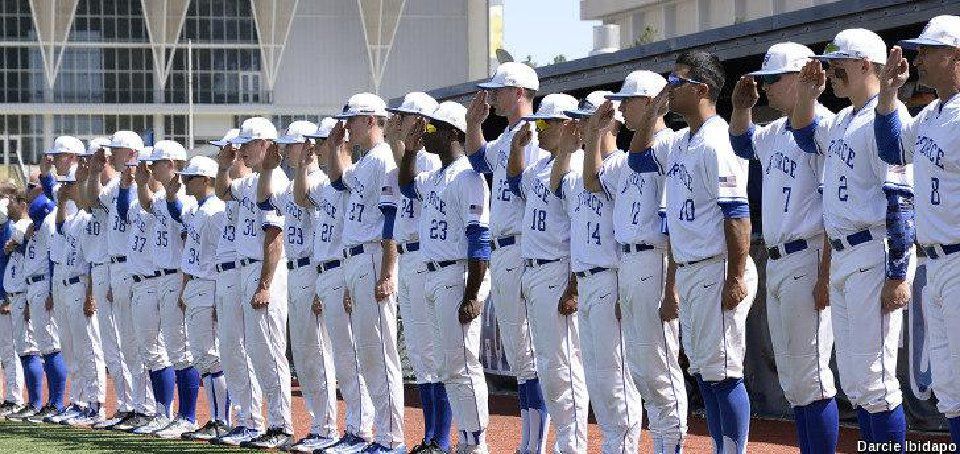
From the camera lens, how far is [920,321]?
11219mm

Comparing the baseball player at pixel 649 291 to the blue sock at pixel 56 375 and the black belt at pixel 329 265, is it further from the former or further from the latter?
the blue sock at pixel 56 375

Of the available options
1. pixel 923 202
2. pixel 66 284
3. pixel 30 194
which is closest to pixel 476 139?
pixel 923 202

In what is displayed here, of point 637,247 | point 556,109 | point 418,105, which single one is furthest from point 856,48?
point 418,105

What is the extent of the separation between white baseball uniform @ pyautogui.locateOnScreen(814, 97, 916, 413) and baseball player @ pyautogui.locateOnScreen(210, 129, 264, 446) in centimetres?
587

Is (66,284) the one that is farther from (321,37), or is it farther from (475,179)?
(321,37)

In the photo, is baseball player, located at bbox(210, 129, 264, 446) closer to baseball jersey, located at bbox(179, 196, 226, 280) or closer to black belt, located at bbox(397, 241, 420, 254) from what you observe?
baseball jersey, located at bbox(179, 196, 226, 280)

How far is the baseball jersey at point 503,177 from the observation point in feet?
32.4

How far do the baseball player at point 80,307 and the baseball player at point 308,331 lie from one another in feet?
12.0

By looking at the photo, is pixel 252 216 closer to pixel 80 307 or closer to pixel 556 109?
pixel 80 307

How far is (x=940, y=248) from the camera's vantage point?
7.04 m

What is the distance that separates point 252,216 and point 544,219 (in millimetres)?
3520

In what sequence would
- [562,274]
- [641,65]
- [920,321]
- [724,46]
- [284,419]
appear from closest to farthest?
[562,274] → [920,321] → [284,419] → [724,46] → [641,65]

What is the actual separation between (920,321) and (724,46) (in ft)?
13.5

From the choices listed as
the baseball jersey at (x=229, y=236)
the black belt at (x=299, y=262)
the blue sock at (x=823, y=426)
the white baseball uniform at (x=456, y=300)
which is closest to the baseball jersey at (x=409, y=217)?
the white baseball uniform at (x=456, y=300)
